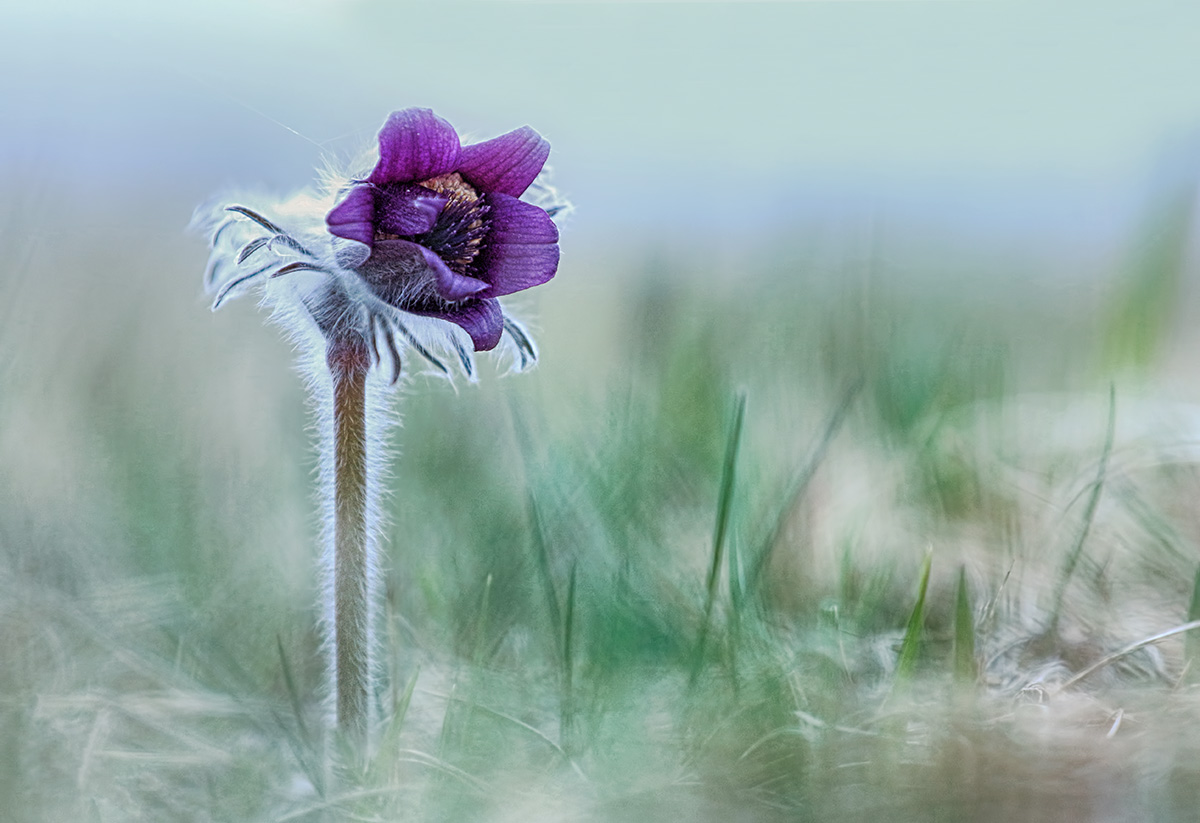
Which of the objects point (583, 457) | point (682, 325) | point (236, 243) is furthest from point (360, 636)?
point (682, 325)

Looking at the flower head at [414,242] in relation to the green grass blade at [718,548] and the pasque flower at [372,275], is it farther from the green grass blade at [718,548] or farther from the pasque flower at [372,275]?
the green grass blade at [718,548]

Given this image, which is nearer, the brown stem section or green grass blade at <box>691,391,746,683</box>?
the brown stem section

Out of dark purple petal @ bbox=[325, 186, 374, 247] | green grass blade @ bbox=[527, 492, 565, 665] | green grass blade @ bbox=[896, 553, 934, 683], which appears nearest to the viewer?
dark purple petal @ bbox=[325, 186, 374, 247]

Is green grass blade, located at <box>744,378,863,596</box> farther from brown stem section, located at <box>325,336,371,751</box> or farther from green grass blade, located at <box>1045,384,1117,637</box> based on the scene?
brown stem section, located at <box>325,336,371,751</box>

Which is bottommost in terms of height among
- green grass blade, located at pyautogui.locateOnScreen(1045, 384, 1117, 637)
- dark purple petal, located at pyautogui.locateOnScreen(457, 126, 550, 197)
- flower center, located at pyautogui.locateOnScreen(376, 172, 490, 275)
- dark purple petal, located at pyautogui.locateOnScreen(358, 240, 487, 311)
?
green grass blade, located at pyautogui.locateOnScreen(1045, 384, 1117, 637)

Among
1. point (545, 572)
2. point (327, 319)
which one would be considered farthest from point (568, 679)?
point (327, 319)

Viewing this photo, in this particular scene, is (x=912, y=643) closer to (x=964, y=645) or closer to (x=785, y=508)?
(x=964, y=645)

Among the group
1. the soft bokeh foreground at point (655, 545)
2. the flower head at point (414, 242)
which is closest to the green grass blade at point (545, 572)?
the soft bokeh foreground at point (655, 545)

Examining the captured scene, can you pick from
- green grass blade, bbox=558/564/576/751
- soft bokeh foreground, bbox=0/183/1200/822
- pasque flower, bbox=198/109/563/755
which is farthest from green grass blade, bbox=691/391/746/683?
pasque flower, bbox=198/109/563/755

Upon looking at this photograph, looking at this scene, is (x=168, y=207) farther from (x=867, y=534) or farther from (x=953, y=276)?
(x=953, y=276)
